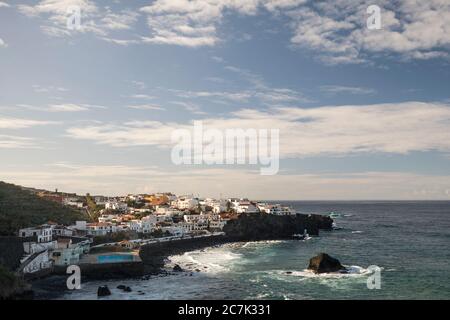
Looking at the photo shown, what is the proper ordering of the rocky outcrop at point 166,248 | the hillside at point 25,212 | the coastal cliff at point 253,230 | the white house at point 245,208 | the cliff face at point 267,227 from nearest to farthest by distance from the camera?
the rocky outcrop at point 166,248, the hillside at point 25,212, the coastal cliff at point 253,230, the cliff face at point 267,227, the white house at point 245,208

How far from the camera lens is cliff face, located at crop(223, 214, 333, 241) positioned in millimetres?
108688

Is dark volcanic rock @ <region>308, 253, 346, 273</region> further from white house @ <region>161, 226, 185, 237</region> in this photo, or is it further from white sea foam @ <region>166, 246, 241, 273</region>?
white house @ <region>161, 226, 185, 237</region>

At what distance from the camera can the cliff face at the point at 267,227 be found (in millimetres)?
108688

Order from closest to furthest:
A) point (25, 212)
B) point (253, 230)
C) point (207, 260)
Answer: point (207, 260)
point (25, 212)
point (253, 230)

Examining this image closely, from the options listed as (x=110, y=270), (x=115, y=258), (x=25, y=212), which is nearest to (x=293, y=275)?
(x=110, y=270)

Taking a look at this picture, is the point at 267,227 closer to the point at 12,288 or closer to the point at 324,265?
the point at 324,265

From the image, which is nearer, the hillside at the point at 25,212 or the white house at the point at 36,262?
the white house at the point at 36,262

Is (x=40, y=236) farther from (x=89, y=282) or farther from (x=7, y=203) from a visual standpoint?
(x=7, y=203)

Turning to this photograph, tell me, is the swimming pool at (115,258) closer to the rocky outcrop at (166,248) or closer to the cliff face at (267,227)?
the rocky outcrop at (166,248)

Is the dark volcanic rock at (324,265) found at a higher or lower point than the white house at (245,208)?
lower

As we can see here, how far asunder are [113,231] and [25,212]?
1886cm

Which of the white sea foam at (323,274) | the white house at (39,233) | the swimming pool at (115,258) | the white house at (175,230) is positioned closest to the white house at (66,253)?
the white house at (39,233)

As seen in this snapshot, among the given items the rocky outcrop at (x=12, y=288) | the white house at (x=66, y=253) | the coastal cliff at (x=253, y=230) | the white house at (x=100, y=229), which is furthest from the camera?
the coastal cliff at (x=253, y=230)

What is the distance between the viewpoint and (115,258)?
59.8m
